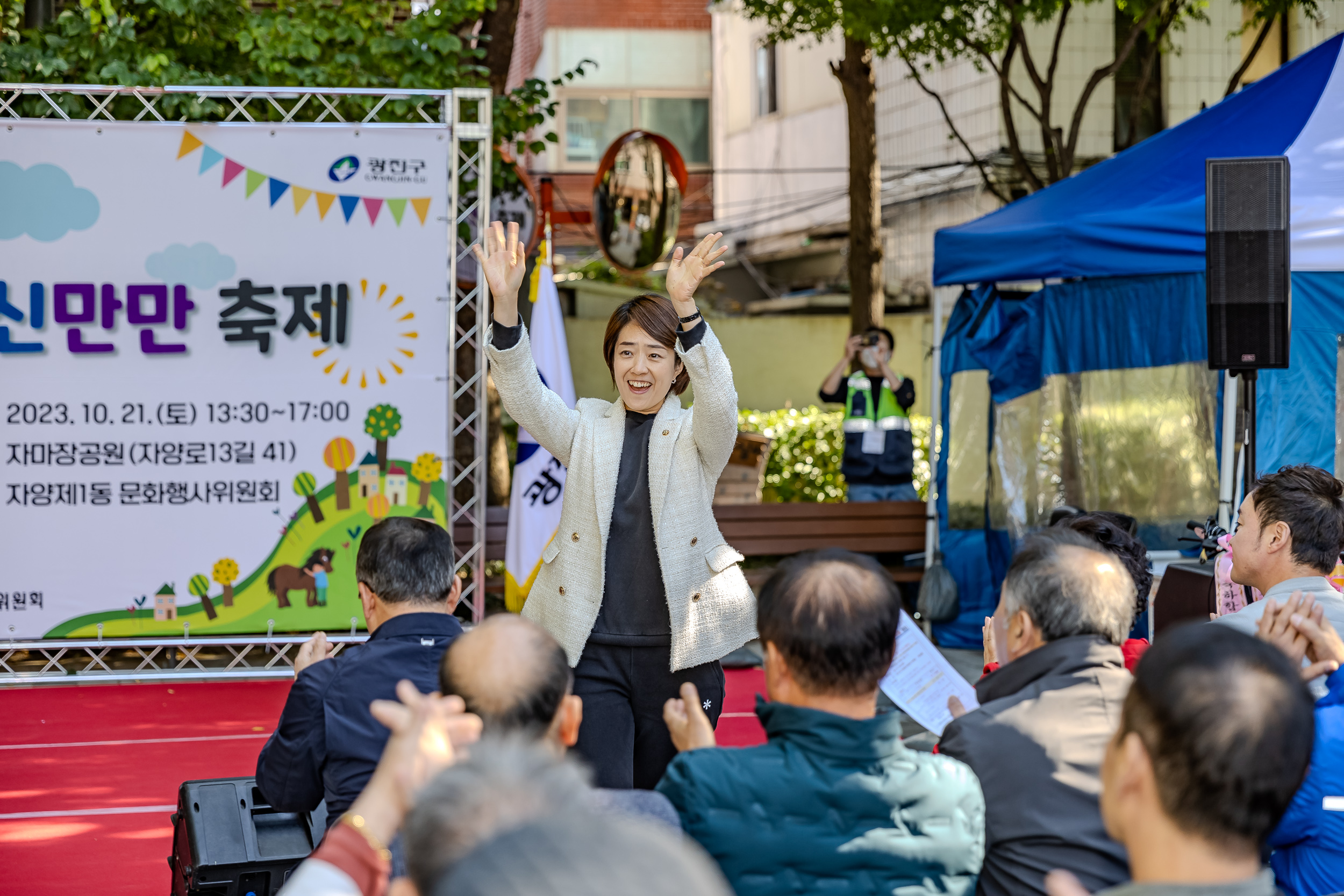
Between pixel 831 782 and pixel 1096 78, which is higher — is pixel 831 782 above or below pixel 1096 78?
below

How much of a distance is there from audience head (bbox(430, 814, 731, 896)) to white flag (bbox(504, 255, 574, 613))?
5957 millimetres

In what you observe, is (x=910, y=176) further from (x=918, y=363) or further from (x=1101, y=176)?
(x=1101, y=176)

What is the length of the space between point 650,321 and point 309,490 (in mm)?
3739

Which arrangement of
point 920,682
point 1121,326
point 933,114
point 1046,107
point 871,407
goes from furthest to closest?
point 933,114, point 1046,107, point 871,407, point 1121,326, point 920,682

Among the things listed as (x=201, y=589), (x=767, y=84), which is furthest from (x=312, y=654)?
(x=767, y=84)

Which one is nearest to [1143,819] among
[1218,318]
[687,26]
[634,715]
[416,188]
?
[634,715]

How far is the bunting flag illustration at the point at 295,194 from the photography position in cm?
626

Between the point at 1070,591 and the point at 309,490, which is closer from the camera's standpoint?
the point at 1070,591

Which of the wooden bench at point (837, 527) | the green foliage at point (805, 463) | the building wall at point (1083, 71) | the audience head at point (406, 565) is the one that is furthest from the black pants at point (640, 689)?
the building wall at point (1083, 71)

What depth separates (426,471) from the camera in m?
6.46

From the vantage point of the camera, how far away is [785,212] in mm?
17953

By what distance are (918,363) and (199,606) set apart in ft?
34.5

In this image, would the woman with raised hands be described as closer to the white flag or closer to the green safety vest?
the white flag

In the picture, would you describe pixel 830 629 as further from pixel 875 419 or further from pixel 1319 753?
pixel 875 419
